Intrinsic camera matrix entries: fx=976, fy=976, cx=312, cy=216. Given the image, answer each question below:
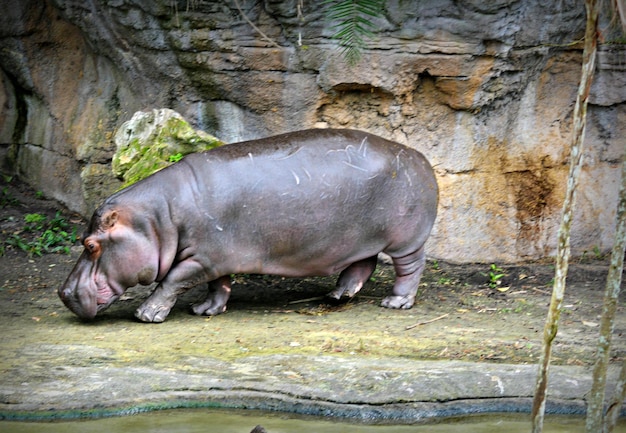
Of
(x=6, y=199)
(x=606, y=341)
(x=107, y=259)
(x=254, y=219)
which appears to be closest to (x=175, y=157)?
(x=254, y=219)

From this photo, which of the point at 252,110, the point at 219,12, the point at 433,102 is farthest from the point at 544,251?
the point at 219,12

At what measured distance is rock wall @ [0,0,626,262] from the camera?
8016mm

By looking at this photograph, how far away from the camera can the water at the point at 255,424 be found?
4.83 metres

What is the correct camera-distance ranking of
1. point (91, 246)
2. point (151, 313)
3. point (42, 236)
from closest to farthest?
point (91, 246)
point (151, 313)
point (42, 236)

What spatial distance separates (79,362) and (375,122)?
3761mm

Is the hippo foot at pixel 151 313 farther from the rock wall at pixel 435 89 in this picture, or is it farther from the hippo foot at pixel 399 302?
the rock wall at pixel 435 89

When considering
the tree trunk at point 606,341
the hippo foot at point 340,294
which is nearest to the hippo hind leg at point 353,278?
the hippo foot at point 340,294

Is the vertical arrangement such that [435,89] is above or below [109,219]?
above

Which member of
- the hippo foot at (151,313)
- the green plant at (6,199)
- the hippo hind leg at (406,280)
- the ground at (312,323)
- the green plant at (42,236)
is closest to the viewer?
the ground at (312,323)

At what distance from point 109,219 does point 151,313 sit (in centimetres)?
72

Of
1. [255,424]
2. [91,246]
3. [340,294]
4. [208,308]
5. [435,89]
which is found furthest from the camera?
[435,89]

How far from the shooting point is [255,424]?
4891mm

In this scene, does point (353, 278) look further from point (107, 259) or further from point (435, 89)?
point (435, 89)

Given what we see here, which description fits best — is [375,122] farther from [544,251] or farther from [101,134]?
[101,134]
